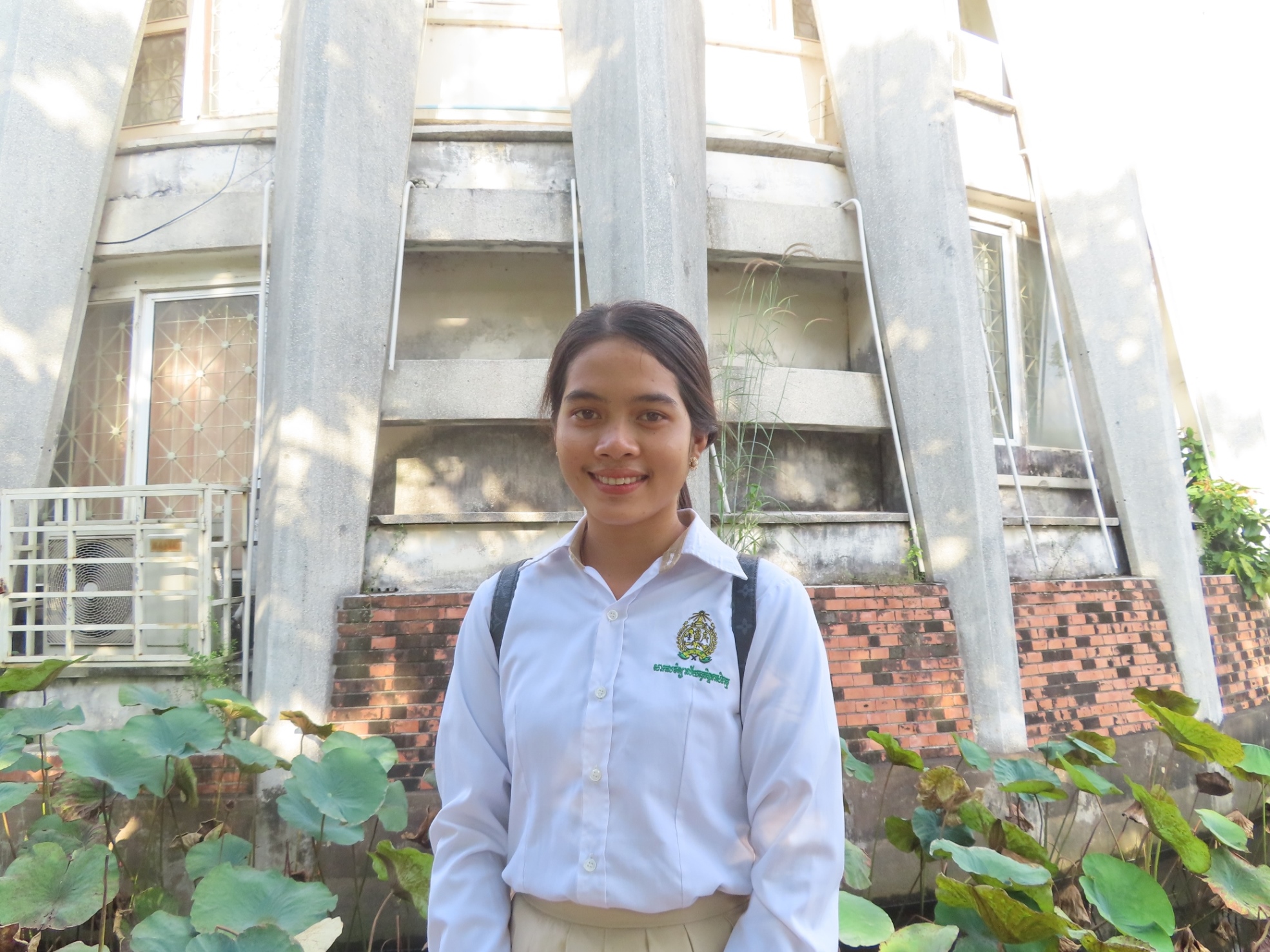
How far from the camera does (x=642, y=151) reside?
16.6 ft

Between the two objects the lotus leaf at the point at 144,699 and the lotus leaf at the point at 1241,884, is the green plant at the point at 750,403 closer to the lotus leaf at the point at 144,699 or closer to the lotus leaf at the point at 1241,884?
the lotus leaf at the point at 1241,884

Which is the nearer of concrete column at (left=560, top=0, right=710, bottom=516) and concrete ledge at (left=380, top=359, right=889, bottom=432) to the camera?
concrete column at (left=560, top=0, right=710, bottom=516)

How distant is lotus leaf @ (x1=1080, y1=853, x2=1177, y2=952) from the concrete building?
5.40 ft

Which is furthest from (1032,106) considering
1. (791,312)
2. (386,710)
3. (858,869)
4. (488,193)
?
(386,710)

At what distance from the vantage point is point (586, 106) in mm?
5473

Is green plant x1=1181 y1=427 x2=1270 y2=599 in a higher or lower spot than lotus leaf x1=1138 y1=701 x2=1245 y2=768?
higher

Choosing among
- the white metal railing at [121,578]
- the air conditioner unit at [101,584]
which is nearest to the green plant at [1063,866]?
the white metal railing at [121,578]

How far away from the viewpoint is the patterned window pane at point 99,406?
5840mm

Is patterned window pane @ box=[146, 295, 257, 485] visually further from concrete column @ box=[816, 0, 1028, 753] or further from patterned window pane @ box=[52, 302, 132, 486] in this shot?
concrete column @ box=[816, 0, 1028, 753]

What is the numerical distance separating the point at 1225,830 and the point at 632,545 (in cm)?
347

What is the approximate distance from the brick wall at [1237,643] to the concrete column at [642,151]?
13.7ft

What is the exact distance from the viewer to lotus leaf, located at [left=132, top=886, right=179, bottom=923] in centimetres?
347

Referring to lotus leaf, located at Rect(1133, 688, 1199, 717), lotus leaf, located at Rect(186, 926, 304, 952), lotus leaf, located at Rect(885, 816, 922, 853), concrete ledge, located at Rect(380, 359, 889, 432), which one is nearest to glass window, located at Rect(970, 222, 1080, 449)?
lotus leaf, located at Rect(1133, 688, 1199, 717)

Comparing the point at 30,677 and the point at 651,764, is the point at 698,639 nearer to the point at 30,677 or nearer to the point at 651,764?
the point at 651,764
